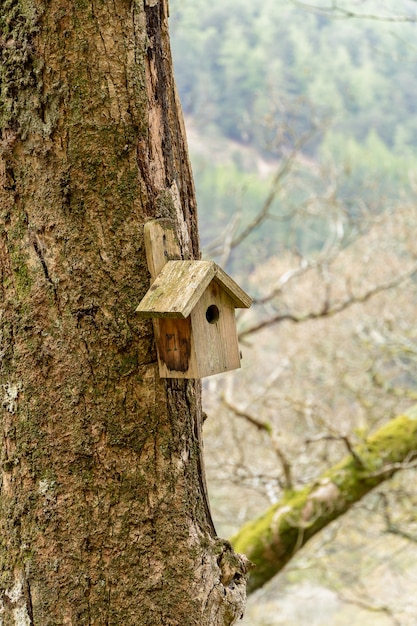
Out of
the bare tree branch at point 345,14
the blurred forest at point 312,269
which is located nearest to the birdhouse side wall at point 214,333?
the blurred forest at point 312,269

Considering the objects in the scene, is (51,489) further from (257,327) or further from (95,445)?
(257,327)

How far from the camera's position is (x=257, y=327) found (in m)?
5.22

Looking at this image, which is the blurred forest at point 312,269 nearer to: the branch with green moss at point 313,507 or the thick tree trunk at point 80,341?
the branch with green moss at point 313,507

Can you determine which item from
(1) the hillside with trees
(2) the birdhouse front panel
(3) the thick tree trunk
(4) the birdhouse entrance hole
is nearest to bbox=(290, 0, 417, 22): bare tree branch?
(3) the thick tree trunk

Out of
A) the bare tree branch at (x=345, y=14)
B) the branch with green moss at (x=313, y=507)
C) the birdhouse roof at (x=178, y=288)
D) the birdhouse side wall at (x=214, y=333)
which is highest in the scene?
the bare tree branch at (x=345, y=14)

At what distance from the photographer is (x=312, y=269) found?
23.1 ft

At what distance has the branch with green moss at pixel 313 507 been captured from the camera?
3713 mm

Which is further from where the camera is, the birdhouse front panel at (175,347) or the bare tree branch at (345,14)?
the bare tree branch at (345,14)

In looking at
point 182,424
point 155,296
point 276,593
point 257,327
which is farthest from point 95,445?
point 276,593

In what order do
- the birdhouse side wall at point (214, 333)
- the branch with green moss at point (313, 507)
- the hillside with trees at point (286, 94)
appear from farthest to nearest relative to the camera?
the hillside with trees at point (286, 94), the branch with green moss at point (313, 507), the birdhouse side wall at point (214, 333)

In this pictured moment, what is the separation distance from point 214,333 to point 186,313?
8.1 inches

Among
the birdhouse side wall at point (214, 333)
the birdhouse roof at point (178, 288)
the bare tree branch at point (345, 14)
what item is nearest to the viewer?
the birdhouse roof at point (178, 288)

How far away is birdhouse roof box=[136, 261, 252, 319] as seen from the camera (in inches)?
51.3

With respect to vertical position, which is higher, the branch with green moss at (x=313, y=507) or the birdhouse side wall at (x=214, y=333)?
the birdhouse side wall at (x=214, y=333)
